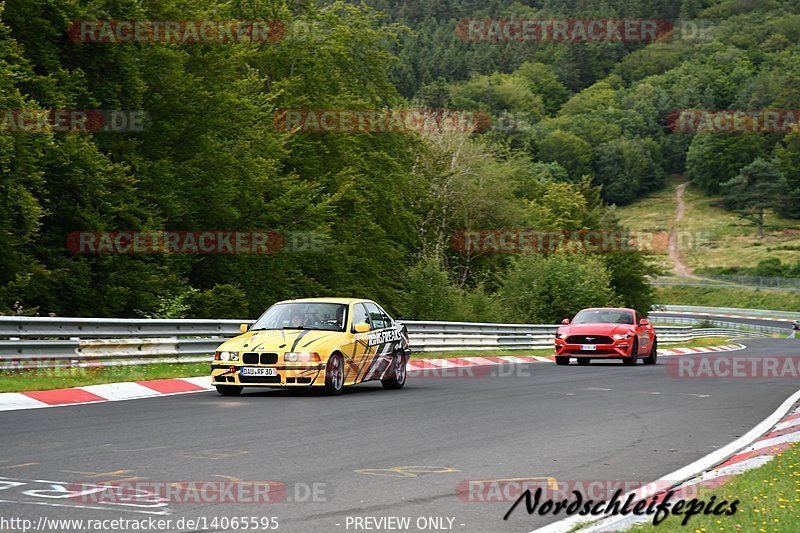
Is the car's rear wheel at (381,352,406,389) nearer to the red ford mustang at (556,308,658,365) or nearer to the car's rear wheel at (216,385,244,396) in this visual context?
the car's rear wheel at (216,385,244,396)

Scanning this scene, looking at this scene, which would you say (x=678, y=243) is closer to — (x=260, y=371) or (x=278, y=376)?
(x=278, y=376)

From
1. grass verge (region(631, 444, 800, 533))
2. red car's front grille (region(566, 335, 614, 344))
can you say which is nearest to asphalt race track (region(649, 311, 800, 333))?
red car's front grille (region(566, 335, 614, 344))

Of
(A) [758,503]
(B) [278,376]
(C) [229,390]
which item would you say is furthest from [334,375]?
(A) [758,503]

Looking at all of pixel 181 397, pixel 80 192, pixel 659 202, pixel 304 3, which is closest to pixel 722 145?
pixel 659 202

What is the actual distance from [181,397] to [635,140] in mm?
182342

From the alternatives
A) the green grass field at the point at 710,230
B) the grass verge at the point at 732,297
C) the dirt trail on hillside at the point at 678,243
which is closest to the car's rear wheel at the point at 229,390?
the grass verge at the point at 732,297

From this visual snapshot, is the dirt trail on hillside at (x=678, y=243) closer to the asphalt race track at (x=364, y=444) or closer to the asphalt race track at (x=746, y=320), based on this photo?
the asphalt race track at (x=746, y=320)

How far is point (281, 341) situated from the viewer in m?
15.6

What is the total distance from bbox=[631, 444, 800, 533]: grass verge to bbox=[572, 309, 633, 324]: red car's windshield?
2017cm

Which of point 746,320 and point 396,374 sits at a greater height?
point 396,374

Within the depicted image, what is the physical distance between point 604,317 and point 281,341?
15250mm

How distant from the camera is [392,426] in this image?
12125 millimetres

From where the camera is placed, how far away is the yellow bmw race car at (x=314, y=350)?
15.5 metres

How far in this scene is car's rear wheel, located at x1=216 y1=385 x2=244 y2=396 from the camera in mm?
15828
